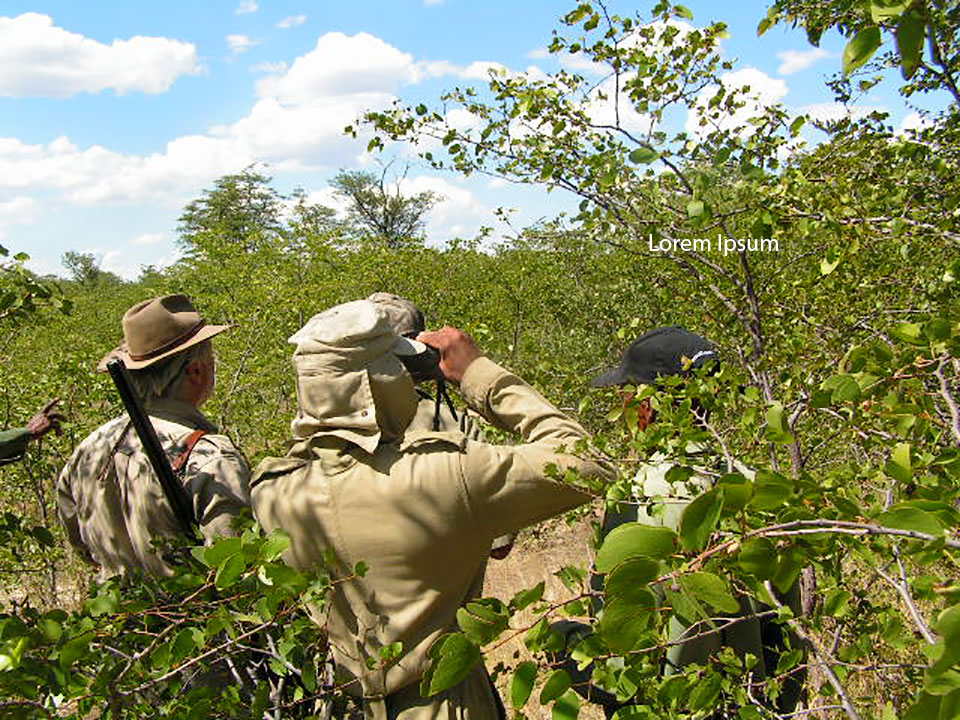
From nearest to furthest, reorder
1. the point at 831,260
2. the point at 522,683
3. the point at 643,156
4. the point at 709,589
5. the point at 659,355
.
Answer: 1. the point at 709,589
2. the point at 522,683
3. the point at 643,156
4. the point at 831,260
5. the point at 659,355

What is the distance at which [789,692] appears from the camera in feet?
6.23

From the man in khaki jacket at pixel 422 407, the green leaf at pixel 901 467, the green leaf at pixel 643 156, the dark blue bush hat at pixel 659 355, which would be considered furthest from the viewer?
the man in khaki jacket at pixel 422 407

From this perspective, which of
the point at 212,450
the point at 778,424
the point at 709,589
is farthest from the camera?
the point at 212,450

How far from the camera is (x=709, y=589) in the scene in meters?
0.57

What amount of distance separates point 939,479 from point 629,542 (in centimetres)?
83

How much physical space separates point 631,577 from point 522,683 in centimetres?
17

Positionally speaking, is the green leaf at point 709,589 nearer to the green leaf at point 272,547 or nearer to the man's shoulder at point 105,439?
the green leaf at point 272,547

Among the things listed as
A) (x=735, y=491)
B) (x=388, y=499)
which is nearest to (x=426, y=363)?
(x=388, y=499)

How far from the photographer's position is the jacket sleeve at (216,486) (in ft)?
6.40

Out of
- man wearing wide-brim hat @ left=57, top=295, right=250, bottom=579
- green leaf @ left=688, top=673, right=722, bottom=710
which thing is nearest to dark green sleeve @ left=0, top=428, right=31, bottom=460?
man wearing wide-brim hat @ left=57, top=295, right=250, bottom=579

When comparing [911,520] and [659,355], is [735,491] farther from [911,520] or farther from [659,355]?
[659,355]

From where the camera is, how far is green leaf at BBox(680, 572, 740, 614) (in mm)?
567

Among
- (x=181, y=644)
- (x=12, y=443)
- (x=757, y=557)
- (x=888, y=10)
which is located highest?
(x=888, y=10)

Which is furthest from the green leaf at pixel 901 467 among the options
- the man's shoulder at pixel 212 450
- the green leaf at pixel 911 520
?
the man's shoulder at pixel 212 450
